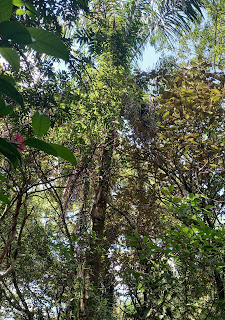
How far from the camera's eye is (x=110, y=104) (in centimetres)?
311

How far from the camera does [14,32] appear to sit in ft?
1.08

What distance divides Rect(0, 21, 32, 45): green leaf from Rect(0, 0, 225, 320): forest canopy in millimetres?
1603

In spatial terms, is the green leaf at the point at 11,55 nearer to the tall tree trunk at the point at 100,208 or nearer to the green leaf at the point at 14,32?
the green leaf at the point at 14,32

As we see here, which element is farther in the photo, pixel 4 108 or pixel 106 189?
pixel 106 189

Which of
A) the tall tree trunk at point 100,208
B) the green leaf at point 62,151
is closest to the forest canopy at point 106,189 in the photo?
the tall tree trunk at point 100,208

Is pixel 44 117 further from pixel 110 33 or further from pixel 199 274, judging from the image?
pixel 110 33

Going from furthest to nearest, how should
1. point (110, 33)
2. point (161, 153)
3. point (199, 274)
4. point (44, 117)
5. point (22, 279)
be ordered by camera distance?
point (110, 33)
point (161, 153)
point (199, 274)
point (22, 279)
point (44, 117)

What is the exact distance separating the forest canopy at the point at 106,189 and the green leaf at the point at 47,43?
1586 millimetres

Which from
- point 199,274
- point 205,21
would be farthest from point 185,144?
point 205,21

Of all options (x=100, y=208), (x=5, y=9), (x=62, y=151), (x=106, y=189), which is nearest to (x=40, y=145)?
(x=62, y=151)

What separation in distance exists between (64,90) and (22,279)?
174cm

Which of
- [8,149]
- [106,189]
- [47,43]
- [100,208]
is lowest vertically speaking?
[8,149]

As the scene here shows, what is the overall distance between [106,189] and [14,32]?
340 cm

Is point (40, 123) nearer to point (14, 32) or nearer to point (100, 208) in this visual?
point (14, 32)
